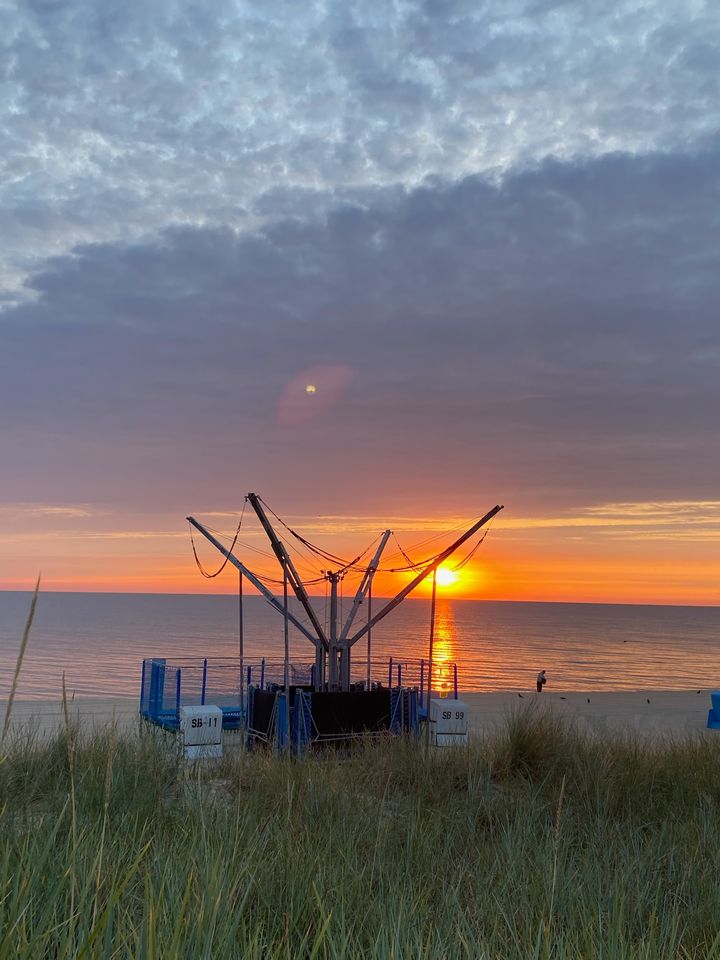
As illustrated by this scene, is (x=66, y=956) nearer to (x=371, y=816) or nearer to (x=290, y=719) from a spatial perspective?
(x=371, y=816)

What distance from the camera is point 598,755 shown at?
11.2 metres

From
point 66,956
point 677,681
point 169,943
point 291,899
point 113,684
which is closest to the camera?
point 66,956

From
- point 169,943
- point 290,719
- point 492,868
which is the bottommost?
point 290,719

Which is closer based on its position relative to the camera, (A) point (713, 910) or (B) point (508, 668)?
(A) point (713, 910)

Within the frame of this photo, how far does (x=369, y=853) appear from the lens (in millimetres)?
6121

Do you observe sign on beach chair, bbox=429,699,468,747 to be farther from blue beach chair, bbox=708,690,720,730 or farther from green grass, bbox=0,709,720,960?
blue beach chair, bbox=708,690,720,730

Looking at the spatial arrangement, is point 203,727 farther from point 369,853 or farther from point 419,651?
point 419,651

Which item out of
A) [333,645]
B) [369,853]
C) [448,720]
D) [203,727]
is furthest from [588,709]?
[369,853]

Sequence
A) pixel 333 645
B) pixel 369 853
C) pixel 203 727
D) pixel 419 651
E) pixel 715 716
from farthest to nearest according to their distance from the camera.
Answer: pixel 419 651
pixel 715 716
pixel 333 645
pixel 203 727
pixel 369 853

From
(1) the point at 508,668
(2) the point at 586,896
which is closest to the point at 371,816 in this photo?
(2) the point at 586,896

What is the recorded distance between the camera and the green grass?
360 cm

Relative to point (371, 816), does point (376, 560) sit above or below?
above

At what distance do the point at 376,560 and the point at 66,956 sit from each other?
80.4 ft

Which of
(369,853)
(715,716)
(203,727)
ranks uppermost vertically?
(369,853)
